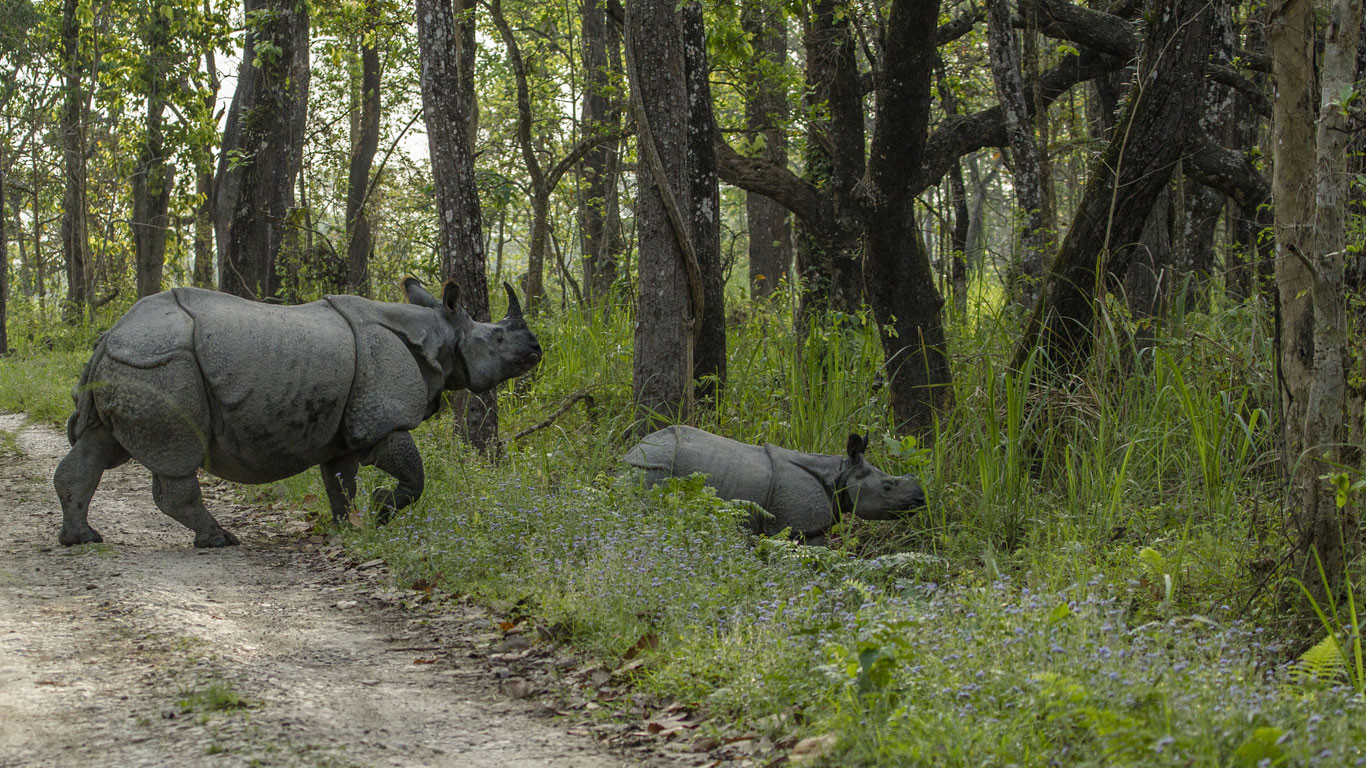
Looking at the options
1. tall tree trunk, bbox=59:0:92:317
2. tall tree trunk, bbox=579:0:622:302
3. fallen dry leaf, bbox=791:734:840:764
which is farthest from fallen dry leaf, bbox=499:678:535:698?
tall tree trunk, bbox=59:0:92:317

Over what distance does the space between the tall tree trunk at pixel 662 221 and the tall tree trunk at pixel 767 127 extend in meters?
4.14

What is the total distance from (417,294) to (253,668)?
4.12 m

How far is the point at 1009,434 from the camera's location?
730 centimetres

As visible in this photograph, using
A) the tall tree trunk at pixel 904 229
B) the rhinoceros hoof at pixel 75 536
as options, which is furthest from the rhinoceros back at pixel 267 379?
the tall tree trunk at pixel 904 229

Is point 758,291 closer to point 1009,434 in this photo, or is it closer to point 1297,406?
point 1009,434

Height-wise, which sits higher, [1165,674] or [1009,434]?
[1009,434]

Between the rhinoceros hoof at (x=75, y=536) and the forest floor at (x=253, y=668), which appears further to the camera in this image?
the rhinoceros hoof at (x=75, y=536)

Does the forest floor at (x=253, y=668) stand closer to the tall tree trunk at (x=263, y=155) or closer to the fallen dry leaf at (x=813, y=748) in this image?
the fallen dry leaf at (x=813, y=748)

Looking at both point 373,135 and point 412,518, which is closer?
point 412,518

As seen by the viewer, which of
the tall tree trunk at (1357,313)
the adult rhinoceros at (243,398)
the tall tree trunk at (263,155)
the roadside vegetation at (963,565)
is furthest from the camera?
the tall tree trunk at (263,155)

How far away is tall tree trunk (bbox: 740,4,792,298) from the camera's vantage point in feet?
46.0

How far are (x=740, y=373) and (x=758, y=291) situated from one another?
975 cm

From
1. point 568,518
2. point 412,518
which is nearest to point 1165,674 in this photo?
point 568,518

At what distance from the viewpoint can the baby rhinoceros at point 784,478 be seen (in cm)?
745
